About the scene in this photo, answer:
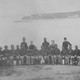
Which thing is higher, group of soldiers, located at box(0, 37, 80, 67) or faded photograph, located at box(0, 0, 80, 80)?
faded photograph, located at box(0, 0, 80, 80)

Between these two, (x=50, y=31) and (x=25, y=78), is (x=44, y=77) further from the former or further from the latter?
(x=50, y=31)

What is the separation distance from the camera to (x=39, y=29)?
13602mm

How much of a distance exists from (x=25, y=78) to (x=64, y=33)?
715 cm

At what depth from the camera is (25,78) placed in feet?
21.5

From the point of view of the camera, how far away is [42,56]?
33.6 ft

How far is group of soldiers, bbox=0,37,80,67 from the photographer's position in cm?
977

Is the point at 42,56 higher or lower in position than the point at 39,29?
lower

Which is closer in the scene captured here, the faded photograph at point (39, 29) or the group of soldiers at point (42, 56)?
the group of soldiers at point (42, 56)

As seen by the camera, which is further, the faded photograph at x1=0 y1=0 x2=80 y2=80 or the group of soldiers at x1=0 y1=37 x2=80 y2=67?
the faded photograph at x1=0 y1=0 x2=80 y2=80

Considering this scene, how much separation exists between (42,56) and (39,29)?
3.72 m

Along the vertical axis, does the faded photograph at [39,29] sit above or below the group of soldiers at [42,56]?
above

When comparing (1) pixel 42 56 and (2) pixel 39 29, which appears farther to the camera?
(2) pixel 39 29

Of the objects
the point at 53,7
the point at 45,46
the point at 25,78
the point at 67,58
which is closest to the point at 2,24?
the point at 53,7

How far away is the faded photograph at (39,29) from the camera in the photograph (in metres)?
10.2
